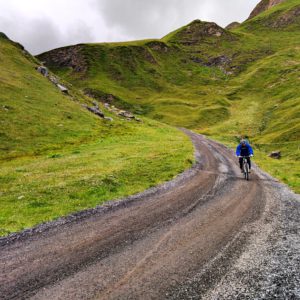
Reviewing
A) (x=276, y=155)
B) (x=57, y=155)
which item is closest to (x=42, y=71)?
(x=57, y=155)

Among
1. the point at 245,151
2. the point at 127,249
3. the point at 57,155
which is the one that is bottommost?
the point at 127,249

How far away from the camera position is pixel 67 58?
16250 centimetres

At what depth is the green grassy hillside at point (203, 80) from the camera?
9412cm

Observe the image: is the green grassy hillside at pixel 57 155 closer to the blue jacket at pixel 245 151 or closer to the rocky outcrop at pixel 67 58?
the blue jacket at pixel 245 151

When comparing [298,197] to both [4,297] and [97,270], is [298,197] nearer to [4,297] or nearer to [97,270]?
[97,270]

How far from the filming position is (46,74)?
79875 mm

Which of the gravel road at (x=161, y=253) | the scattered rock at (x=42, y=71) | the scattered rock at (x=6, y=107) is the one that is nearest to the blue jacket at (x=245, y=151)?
the gravel road at (x=161, y=253)

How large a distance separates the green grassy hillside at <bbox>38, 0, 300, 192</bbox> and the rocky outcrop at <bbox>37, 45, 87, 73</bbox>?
540mm

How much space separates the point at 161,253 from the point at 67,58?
166m

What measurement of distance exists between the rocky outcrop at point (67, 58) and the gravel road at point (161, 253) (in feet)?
469

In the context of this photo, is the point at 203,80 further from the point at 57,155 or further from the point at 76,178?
the point at 76,178

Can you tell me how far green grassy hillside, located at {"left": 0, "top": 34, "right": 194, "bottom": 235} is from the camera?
747 inches

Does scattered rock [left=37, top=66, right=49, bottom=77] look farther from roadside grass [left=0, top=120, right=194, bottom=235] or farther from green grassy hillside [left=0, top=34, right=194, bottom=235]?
roadside grass [left=0, top=120, right=194, bottom=235]

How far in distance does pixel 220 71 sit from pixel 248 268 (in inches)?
6435
